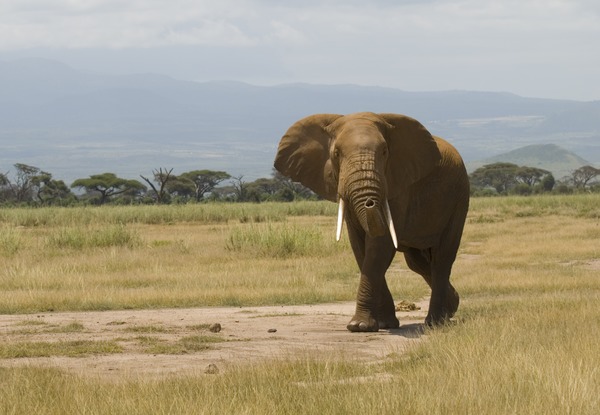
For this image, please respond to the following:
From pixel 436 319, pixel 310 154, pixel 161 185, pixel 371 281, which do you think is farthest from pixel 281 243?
pixel 161 185

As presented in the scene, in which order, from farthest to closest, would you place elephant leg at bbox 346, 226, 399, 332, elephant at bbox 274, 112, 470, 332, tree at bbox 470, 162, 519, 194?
1. tree at bbox 470, 162, 519, 194
2. elephant leg at bbox 346, 226, 399, 332
3. elephant at bbox 274, 112, 470, 332

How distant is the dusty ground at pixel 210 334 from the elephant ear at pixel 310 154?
1.41 m

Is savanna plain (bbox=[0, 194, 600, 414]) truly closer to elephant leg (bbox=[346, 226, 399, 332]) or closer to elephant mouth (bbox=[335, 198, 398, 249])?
elephant leg (bbox=[346, 226, 399, 332])

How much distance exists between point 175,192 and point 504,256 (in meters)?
59.1

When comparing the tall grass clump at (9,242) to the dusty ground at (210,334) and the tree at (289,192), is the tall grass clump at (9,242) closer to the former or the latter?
the dusty ground at (210,334)

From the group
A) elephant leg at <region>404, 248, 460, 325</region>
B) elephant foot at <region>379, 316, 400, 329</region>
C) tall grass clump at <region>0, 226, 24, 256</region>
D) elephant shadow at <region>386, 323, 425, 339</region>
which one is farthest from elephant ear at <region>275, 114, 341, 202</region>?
tall grass clump at <region>0, 226, 24, 256</region>

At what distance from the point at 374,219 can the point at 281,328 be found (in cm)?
198

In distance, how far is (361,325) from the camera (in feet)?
37.4

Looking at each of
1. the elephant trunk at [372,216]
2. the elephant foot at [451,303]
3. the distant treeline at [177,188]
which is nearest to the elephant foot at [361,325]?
the elephant foot at [451,303]

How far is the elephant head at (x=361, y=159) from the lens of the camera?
10.4 metres

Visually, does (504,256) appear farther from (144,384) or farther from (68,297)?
(144,384)

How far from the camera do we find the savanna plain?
23.0ft

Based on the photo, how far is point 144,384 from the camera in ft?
24.9

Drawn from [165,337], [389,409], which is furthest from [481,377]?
[165,337]
